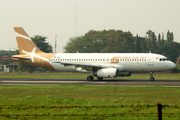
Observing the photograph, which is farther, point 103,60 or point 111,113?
point 103,60

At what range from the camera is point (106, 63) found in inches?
1515

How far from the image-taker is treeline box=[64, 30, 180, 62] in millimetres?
109250

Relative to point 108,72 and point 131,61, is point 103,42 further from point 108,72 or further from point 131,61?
point 108,72

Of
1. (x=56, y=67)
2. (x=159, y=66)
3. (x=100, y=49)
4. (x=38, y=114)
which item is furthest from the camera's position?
(x=100, y=49)

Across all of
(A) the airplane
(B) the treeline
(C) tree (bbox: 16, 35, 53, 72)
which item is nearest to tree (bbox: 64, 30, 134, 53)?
(B) the treeline

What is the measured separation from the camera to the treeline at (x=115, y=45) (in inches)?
4301

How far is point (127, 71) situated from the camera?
126 ft

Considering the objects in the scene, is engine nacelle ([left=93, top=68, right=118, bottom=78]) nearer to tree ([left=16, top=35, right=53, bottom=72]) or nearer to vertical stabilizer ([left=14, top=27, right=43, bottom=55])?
vertical stabilizer ([left=14, top=27, right=43, bottom=55])

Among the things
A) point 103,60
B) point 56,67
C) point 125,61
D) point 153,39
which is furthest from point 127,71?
point 153,39

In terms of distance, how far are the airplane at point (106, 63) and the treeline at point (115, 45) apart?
224 ft

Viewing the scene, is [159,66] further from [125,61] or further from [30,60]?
[30,60]

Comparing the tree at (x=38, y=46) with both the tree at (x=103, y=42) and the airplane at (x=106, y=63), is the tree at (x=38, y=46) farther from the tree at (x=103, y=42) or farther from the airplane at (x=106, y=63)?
the airplane at (x=106, y=63)

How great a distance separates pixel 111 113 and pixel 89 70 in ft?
83.6

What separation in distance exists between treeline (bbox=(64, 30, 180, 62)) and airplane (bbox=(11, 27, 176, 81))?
68.1m
